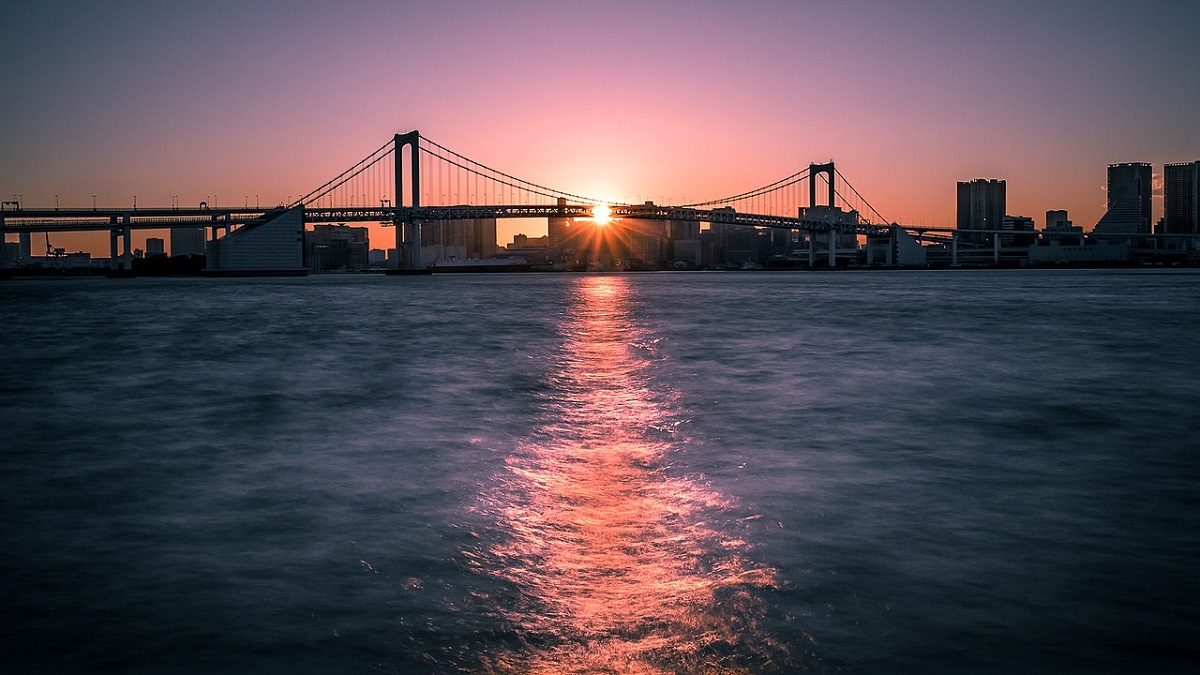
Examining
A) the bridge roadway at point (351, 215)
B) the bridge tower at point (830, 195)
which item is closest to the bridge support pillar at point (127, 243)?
the bridge roadway at point (351, 215)

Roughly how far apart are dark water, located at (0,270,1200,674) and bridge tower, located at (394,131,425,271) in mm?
63159

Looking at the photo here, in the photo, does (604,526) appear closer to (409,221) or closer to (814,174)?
(409,221)

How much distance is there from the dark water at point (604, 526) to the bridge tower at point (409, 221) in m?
63.2

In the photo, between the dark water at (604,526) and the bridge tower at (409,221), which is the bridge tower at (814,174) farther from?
the dark water at (604,526)

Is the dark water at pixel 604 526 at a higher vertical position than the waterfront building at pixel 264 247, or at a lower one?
lower

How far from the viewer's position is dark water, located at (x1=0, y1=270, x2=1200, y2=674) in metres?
2.46

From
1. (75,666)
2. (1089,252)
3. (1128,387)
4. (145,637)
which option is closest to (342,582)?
(145,637)

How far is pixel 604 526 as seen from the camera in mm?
3652

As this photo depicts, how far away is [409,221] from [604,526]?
227ft

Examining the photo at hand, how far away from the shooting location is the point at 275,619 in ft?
8.63

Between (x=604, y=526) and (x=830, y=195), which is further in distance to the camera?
(x=830, y=195)

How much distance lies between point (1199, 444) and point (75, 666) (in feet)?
19.8

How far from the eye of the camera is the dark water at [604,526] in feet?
8.05

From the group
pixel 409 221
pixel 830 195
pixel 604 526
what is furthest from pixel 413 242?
pixel 604 526
